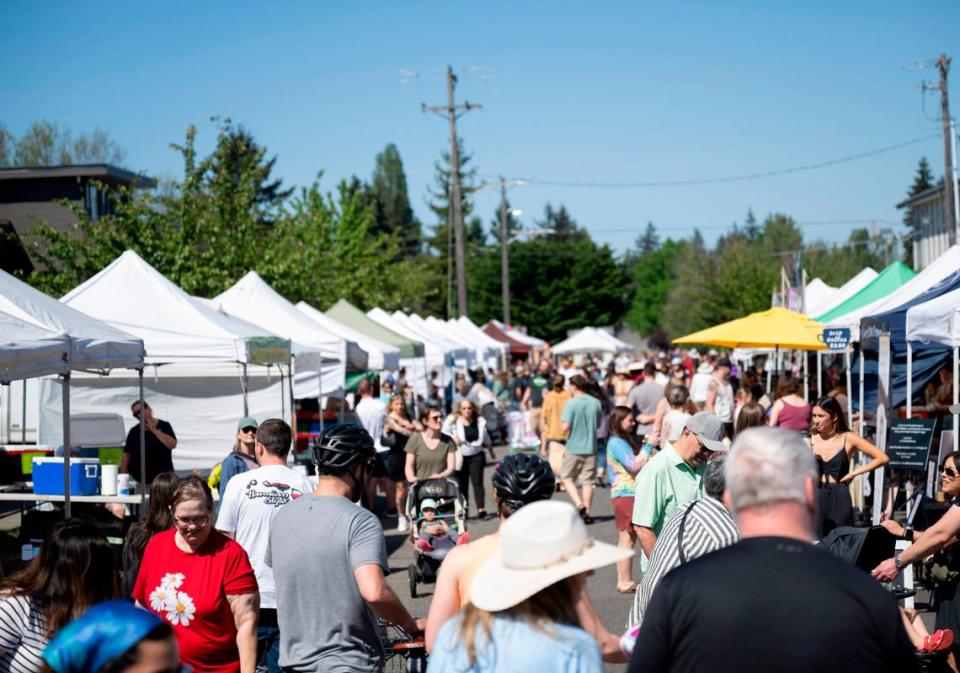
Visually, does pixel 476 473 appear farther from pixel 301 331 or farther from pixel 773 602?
pixel 773 602

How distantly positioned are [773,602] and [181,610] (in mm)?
2894

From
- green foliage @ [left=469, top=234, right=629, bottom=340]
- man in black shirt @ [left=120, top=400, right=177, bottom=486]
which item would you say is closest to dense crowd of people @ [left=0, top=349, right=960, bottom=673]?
man in black shirt @ [left=120, top=400, right=177, bottom=486]

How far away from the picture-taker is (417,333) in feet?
112

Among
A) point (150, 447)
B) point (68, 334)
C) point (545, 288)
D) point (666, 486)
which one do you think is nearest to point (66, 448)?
point (68, 334)

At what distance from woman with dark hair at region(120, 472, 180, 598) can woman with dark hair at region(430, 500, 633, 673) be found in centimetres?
332

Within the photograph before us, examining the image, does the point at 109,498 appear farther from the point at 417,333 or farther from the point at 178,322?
the point at 417,333

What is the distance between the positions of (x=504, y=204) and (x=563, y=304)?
2067 centimetres

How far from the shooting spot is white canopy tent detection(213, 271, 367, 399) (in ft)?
57.1

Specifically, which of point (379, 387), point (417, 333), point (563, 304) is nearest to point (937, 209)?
point (563, 304)

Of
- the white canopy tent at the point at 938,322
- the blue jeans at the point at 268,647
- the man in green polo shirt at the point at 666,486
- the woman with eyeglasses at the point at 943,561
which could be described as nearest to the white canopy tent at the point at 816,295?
the white canopy tent at the point at 938,322

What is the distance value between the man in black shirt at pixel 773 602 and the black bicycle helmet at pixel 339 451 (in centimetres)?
193

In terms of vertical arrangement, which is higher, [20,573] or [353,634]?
[20,573]

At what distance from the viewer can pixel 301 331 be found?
58.6 ft

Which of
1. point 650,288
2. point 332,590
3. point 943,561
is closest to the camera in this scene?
point 332,590
